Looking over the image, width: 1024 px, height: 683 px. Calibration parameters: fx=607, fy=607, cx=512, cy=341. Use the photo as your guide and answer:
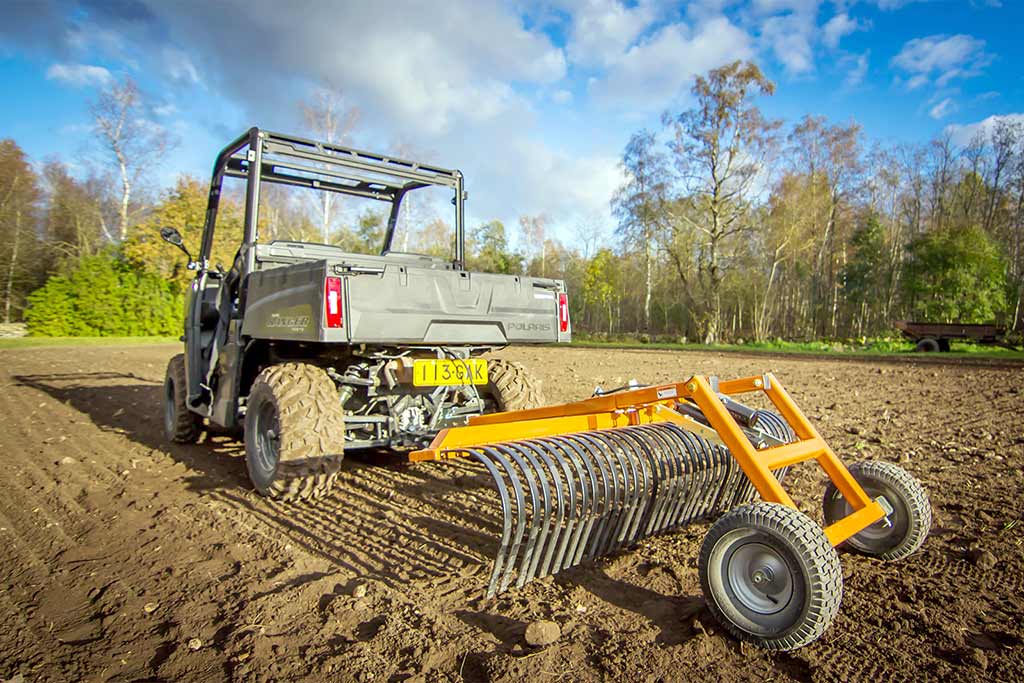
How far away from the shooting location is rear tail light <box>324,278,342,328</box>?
12.7 feet

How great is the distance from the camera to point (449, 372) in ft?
14.8

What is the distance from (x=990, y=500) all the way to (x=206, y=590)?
4839 mm

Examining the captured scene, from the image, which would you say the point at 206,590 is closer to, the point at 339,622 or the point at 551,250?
the point at 339,622

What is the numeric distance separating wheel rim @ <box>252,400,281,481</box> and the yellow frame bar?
163 centimetres

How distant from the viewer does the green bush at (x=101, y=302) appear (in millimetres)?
25328

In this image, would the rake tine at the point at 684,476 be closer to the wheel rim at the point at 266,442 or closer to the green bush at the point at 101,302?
the wheel rim at the point at 266,442

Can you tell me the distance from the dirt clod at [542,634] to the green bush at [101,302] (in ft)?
95.0

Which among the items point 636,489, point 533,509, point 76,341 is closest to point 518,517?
point 533,509

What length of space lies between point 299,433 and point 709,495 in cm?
267

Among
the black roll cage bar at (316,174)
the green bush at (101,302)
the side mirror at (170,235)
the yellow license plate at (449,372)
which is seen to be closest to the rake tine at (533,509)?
the yellow license plate at (449,372)

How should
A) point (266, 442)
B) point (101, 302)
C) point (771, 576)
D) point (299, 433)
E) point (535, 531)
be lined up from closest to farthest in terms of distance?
point (771, 576), point (535, 531), point (299, 433), point (266, 442), point (101, 302)

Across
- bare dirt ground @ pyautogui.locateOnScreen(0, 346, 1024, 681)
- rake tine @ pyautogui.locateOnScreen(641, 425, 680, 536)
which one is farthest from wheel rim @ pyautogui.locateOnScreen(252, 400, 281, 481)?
rake tine @ pyautogui.locateOnScreen(641, 425, 680, 536)

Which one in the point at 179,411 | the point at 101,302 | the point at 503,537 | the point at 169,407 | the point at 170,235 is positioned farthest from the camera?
the point at 101,302

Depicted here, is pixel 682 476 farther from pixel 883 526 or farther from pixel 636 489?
pixel 883 526
